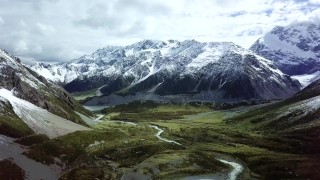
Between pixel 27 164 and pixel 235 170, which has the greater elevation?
pixel 27 164

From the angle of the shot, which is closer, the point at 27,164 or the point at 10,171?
the point at 10,171

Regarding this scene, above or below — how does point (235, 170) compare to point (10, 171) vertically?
below

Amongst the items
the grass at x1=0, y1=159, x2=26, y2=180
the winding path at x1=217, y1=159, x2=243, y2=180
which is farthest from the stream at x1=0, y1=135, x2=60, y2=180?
the winding path at x1=217, y1=159, x2=243, y2=180

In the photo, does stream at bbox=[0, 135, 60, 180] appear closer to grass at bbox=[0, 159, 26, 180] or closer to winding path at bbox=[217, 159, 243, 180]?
grass at bbox=[0, 159, 26, 180]

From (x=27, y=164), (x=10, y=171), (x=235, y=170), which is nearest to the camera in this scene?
(x=10, y=171)

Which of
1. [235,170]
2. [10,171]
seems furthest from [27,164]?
[235,170]

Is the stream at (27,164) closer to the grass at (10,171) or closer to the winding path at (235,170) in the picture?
the grass at (10,171)

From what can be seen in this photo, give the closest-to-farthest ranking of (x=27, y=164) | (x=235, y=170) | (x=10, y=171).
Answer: (x=10, y=171) < (x=27, y=164) < (x=235, y=170)

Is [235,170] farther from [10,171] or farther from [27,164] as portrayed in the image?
[10,171]

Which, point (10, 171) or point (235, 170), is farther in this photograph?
point (235, 170)
